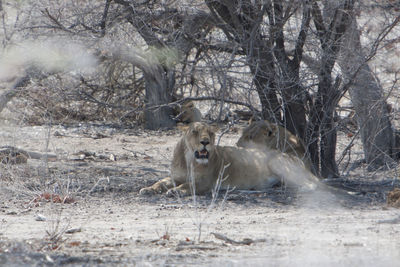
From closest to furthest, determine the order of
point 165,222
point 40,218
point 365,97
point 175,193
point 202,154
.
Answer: point 165,222 < point 40,218 < point 175,193 < point 202,154 < point 365,97

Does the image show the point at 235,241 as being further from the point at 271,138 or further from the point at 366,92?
the point at 366,92

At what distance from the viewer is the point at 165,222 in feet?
23.0

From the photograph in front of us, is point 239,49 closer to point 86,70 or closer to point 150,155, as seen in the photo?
point 150,155

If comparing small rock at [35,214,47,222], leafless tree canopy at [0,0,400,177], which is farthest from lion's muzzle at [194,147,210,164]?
small rock at [35,214,47,222]

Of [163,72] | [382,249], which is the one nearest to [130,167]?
[163,72]

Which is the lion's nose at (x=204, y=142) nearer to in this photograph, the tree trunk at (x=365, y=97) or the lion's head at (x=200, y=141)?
the lion's head at (x=200, y=141)

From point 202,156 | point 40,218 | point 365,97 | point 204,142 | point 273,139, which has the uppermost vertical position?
point 365,97

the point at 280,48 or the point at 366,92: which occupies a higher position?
the point at 280,48

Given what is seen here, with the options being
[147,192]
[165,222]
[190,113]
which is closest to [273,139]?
[147,192]

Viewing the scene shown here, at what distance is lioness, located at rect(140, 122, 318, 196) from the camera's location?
8922 mm

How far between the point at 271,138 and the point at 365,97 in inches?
59.0

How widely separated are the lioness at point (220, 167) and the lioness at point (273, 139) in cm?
15

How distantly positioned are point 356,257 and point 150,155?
704 cm

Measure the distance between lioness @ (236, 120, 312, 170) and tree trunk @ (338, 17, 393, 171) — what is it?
89 centimetres
